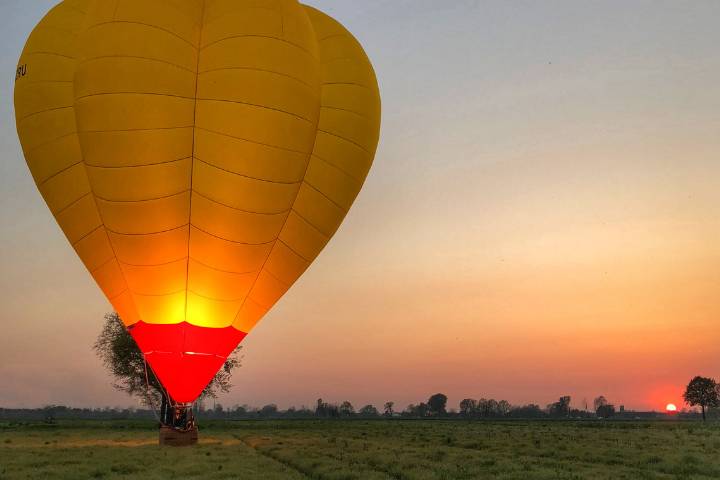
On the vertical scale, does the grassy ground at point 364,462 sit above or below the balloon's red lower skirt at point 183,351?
below

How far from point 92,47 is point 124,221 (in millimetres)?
5706

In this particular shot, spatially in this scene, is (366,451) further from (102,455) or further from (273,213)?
(273,213)

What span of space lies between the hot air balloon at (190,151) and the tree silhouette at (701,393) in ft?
566

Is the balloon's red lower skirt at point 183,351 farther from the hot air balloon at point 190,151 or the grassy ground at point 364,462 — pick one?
the grassy ground at point 364,462

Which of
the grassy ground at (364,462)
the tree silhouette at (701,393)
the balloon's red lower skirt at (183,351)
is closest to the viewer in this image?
the grassy ground at (364,462)

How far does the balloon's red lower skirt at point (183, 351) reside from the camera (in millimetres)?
23578

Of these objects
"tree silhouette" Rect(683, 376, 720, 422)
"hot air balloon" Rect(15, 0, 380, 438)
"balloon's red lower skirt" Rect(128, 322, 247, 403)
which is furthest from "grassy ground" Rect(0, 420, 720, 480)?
"tree silhouette" Rect(683, 376, 720, 422)

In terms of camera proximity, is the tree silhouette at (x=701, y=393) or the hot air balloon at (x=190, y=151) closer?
the hot air balloon at (x=190, y=151)

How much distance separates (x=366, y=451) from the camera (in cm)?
3014

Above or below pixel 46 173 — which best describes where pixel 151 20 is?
above

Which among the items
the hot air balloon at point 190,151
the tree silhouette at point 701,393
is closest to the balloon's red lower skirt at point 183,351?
the hot air balloon at point 190,151

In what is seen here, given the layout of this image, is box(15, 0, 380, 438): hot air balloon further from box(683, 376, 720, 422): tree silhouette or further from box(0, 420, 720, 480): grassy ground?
box(683, 376, 720, 422): tree silhouette

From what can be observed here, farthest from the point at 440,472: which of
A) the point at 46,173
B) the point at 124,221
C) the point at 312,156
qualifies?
the point at 46,173

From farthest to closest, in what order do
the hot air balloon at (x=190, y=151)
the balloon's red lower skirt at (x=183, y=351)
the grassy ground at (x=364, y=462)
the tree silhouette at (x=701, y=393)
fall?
1. the tree silhouette at (x=701, y=393)
2. the balloon's red lower skirt at (x=183, y=351)
3. the grassy ground at (x=364, y=462)
4. the hot air balloon at (x=190, y=151)
